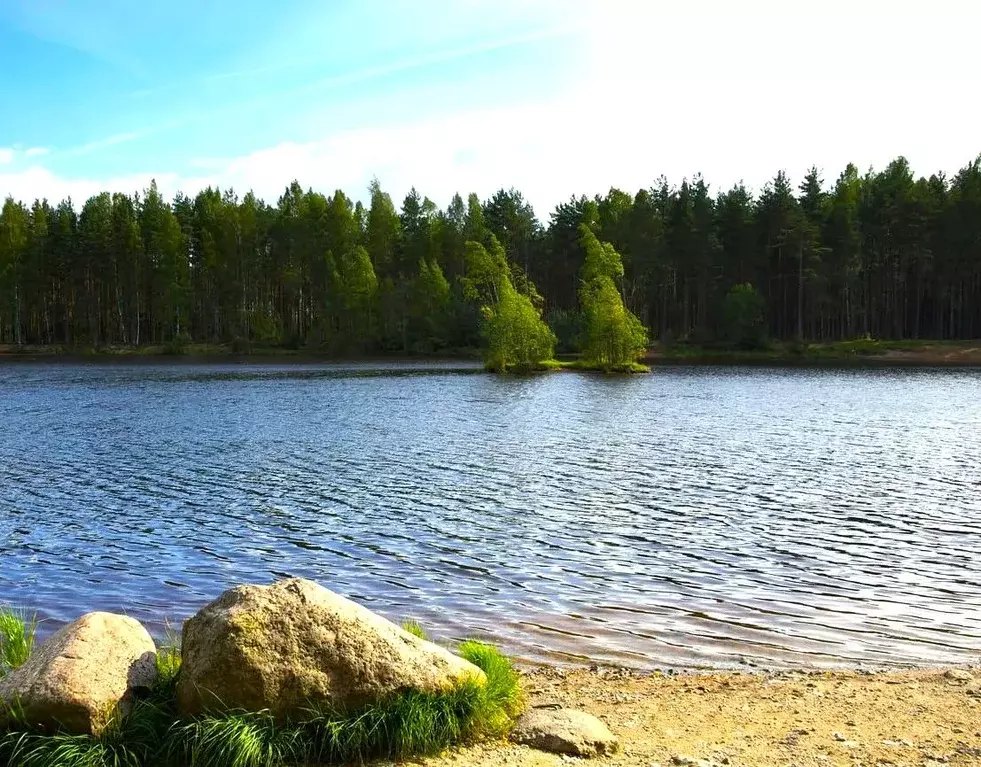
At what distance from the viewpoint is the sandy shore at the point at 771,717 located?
7508 millimetres

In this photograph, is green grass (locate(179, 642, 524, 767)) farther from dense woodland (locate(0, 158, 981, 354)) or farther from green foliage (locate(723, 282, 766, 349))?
green foliage (locate(723, 282, 766, 349))

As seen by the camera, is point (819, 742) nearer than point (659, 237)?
Yes

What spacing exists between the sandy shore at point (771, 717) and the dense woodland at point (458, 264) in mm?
85102

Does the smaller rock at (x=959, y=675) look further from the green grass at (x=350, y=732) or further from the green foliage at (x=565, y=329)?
the green foliage at (x=565, y=329)

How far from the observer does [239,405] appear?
49.6 metres

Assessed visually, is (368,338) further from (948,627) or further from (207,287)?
(948,627)

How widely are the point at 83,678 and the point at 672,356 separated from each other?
9867 cm

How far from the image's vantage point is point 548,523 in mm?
19562

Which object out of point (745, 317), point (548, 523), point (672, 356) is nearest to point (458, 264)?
point (672, 356)

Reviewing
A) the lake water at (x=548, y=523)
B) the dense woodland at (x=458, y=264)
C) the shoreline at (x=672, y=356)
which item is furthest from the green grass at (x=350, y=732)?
the dense woodland at (x=458, y=264)

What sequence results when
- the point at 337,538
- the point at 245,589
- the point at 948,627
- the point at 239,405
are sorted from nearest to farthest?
the point at 245,589 < the point at 948,627 < the point at 337,538 < the point at 239,405

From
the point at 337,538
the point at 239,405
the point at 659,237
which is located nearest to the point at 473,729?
the point at 337,538

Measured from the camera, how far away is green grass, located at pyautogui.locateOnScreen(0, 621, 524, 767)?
24.0ft

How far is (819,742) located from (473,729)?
309cm
